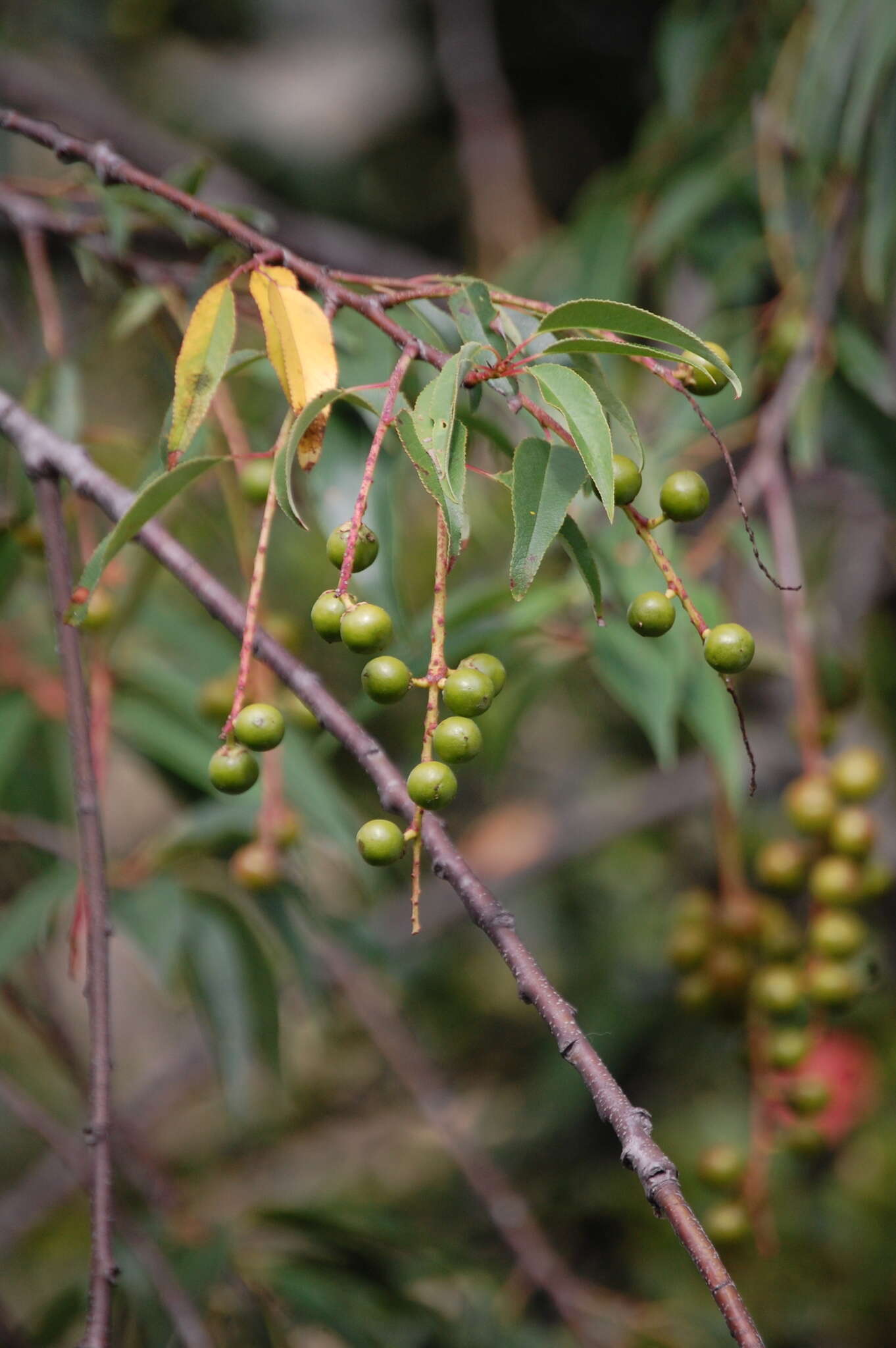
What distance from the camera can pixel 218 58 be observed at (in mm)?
2428

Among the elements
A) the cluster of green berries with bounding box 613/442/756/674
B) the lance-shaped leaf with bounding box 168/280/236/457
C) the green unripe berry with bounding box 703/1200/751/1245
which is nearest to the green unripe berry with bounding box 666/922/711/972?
the green unripe berry with bounding box 703/1200/751/1245

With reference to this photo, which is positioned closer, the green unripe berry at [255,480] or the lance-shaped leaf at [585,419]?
the lance-shaped leaf at [585,419]

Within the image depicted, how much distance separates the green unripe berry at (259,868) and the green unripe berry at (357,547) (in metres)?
0.52

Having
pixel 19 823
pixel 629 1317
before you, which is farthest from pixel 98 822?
pixel 629 1317

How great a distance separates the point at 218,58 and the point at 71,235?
1.61 meters

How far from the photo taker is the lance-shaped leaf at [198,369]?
602mm

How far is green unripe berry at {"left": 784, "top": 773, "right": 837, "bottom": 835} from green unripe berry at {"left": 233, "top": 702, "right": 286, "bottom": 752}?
80 centimetres

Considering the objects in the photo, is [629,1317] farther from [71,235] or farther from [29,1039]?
[29,1039]

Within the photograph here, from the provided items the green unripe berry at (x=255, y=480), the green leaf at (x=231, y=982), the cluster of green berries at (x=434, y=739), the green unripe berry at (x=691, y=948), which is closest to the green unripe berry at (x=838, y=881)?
the green unripe berry at (x=691, y=948)

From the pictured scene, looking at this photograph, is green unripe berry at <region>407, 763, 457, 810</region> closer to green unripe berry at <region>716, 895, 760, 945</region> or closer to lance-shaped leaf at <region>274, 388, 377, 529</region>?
lance-shaped leaf at <region>274, 388, 377, 529</region>

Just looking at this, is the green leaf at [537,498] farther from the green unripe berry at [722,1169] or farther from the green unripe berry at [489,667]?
the green unripe berry at [722,1169]

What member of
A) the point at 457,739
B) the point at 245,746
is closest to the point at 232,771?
the point at 245,746

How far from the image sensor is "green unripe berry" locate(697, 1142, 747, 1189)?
1230 millimetres

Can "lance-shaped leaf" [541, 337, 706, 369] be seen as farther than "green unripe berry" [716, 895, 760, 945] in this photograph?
No
